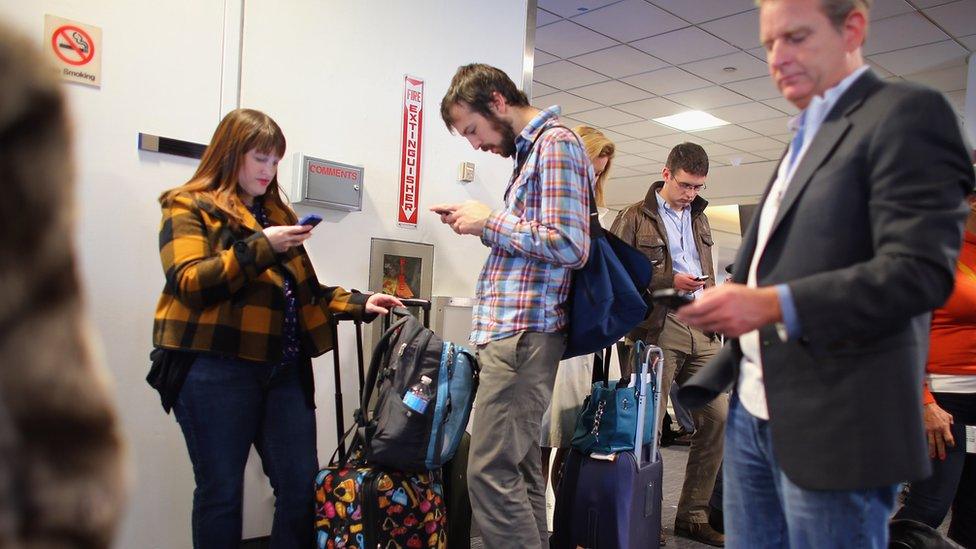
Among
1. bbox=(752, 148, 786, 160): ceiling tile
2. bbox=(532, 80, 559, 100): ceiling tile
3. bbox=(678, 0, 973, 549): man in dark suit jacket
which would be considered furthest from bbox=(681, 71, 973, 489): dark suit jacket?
bbox=(752, 148, 786, 160): ceiling tile

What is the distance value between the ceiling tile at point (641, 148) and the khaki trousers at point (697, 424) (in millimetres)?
6721

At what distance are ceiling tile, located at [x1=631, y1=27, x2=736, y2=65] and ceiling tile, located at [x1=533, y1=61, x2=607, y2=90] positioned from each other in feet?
2.59

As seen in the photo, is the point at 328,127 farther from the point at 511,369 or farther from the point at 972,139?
A: the point at 972,139

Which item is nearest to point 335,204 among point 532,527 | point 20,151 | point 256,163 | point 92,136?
Answer: point 256,163

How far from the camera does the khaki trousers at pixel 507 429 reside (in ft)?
6.52

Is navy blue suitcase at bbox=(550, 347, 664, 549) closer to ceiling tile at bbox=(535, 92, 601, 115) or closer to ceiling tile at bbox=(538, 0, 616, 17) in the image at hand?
ceiling tile at bbox=(538, 0, 616, 17)

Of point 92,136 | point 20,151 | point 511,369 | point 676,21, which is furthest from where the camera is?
point 676,21

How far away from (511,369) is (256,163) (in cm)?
98

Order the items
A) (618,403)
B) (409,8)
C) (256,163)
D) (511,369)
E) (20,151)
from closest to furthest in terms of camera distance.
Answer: (20,151)
(511,369)
(256,163)
(618,403)
(409,8)

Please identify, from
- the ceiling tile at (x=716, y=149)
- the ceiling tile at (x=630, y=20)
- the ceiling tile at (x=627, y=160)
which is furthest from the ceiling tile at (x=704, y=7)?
the ceiling tile at (x=627, y=160)

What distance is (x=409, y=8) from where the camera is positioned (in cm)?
316

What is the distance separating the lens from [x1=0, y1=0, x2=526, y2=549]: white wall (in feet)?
8.01

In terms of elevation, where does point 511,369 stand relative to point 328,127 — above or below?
below

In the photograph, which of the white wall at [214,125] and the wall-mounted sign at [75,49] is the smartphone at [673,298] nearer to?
the white wall at [214,125]
